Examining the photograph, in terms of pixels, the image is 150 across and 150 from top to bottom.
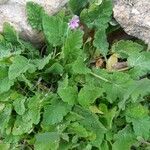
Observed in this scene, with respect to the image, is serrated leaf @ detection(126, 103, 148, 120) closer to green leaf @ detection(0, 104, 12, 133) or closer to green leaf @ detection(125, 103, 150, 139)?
green leaf @ detection(125, 103, 150, 139)

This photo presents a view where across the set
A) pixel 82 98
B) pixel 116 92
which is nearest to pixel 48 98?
pixel 82 98

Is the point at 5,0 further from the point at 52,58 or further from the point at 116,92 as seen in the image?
the point at 116,92

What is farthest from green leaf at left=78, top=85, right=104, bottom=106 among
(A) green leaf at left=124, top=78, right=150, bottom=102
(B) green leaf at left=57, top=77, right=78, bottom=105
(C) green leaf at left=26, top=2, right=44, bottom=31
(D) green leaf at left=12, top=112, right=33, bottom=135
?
(C) green leaf at left=26, top=2, right=44, bottom=31

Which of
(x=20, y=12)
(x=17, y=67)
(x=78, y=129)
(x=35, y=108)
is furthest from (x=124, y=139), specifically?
(x=20, y=12)

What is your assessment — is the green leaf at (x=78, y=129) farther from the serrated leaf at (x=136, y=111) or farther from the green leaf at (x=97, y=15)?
the green leaf at (x=97, y=15)

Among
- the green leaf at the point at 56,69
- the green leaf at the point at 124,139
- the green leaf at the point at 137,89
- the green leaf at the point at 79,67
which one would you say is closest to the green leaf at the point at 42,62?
the green leaf at the point at 56,69
